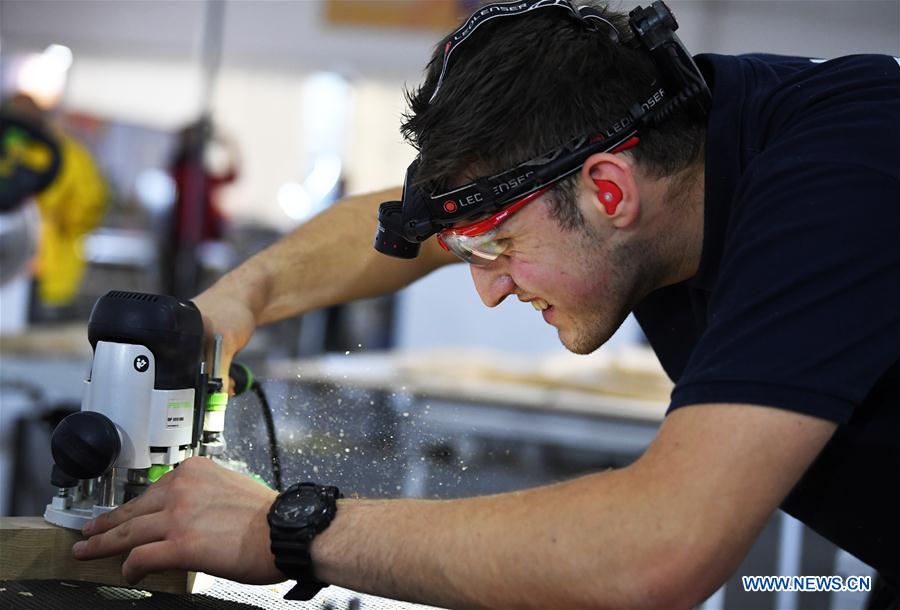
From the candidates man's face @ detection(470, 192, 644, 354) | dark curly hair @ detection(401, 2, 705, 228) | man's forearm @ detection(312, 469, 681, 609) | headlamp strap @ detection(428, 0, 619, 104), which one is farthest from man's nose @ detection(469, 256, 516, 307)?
man's forearm @ detection(312, 469, 681, 609)

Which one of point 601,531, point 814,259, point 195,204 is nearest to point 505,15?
point 814,259

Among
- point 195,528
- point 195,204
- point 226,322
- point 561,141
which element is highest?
point 195,204

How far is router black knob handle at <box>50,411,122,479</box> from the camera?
1256 millimetres

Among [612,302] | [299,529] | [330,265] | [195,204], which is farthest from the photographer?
[195,204]

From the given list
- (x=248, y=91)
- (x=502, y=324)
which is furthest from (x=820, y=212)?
(x=248, y=91)

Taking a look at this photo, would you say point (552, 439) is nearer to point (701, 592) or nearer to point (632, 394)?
point (632, 394)

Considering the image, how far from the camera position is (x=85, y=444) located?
4.12ft

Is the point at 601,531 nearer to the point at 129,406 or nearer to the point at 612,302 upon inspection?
the point at 612,302

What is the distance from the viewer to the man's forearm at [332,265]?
179 cm

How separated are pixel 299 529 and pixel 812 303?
0.60 m

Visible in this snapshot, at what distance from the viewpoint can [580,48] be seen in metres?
1.24

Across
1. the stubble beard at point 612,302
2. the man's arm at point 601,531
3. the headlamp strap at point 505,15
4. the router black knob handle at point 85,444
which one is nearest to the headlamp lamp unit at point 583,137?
the headlamp strap at point 505,15

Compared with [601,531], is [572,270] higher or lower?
higher

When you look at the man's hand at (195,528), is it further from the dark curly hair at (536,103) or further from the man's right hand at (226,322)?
the dark curly hair at (536,103)
